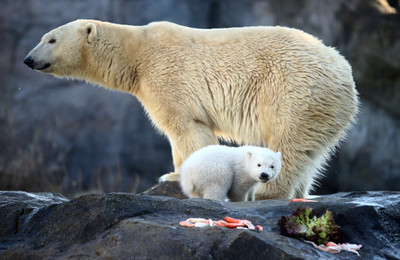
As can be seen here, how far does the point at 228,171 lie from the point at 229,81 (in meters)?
1.34

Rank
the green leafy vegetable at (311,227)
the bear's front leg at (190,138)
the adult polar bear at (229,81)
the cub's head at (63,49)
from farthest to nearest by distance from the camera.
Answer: the cub's head at (63,49) < the bear's front leg at (190,138) < the adult polar bear at (229,81) < the green leafy vegetable at (311,227)

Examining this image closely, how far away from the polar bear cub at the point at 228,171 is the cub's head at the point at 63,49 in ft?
6.81

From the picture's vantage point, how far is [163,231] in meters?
2.82

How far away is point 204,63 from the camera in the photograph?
210 inches

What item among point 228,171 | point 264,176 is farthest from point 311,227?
point 228,171

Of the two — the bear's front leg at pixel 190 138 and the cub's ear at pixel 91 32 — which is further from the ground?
the cub's ear at pixel 91 32

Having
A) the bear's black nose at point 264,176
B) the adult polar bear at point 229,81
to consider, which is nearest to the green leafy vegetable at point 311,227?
the bear's black nose at point 264,176

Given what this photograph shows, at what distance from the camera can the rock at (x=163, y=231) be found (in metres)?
2.70

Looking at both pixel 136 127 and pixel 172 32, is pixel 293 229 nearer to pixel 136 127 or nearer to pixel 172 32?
pixel 172 32

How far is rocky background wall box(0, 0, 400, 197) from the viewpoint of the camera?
30.1 ft

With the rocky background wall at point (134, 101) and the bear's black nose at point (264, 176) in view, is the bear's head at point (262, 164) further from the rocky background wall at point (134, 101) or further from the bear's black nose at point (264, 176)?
the rocky background wall at point (134, 101)

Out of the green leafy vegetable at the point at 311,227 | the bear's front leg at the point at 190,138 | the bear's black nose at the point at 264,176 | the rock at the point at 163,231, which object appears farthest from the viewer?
the bear's front leg at the point at 190,138

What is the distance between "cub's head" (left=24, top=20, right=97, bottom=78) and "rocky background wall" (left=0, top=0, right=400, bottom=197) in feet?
11.5

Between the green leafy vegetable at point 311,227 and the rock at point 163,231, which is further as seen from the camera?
the green leafy vegetable at point 311,227
